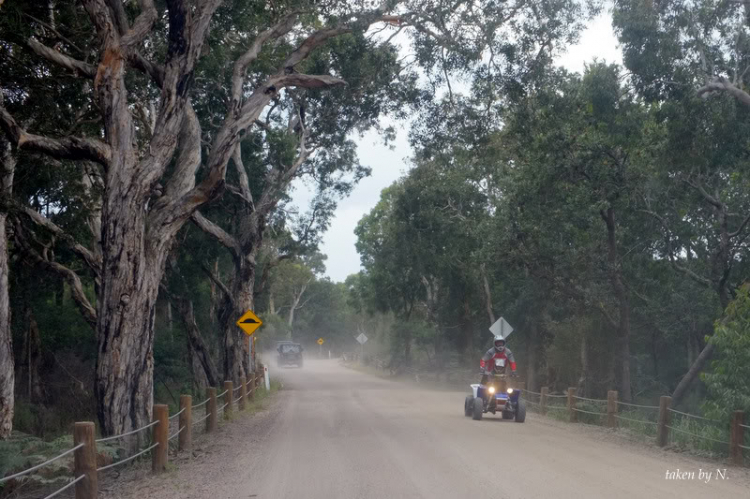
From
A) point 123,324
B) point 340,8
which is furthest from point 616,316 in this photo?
point 123,324

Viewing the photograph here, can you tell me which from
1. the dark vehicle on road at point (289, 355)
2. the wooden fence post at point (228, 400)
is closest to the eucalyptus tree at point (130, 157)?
the wooden fence post at point (228, 400)

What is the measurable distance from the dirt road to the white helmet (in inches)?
72.3

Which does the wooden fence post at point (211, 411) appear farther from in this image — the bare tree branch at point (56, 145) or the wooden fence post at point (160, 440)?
the bare tree branch at point (56, 145)

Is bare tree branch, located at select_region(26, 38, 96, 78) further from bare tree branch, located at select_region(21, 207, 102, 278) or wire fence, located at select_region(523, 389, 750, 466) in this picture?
wire fence, located at select_region(523, 389, 750, 466)

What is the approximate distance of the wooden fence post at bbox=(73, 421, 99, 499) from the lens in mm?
9336

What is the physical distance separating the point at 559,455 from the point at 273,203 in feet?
58.9

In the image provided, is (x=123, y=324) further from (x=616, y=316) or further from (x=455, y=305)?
Answer: (x=455, y=305)

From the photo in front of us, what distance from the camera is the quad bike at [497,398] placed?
775 inches

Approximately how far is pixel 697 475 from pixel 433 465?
4.07 m

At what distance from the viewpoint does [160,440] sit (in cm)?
1255

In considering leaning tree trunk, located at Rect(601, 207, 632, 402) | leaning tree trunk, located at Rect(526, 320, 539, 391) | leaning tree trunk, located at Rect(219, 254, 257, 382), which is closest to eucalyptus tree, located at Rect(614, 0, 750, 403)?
leaning tree trunk, located at Rect(601, 207, 632, 402)

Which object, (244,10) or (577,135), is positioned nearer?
(244,10)

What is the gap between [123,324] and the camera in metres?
13.5

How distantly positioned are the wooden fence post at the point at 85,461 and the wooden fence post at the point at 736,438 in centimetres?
1041
